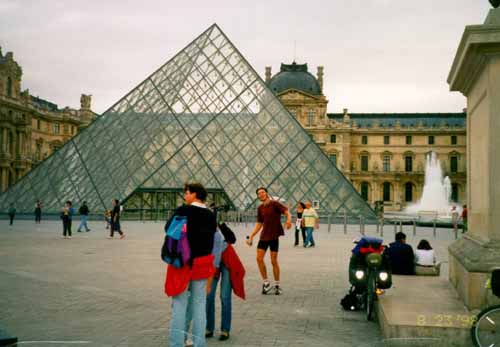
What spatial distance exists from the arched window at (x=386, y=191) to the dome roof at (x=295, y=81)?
13941 mm

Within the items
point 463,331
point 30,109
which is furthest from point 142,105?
point 30,109

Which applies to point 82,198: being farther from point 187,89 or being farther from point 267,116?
point 267,116

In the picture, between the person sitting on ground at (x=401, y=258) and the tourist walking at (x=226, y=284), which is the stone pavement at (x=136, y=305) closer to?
the tourist walking at (x=226, y=284)

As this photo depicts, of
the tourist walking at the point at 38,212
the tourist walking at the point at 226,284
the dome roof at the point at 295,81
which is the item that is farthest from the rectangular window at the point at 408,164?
the tourist walking at the point at 226,284

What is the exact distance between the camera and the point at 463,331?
13.3 feet

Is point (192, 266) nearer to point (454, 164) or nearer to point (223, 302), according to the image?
point (223, 302)

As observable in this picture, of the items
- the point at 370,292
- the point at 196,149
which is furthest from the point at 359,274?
the point at 196,149

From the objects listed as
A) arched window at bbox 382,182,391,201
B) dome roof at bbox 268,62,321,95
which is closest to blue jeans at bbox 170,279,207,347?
dome roof at bbox 268,62,321,95

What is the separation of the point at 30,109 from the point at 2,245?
5111 centimetres

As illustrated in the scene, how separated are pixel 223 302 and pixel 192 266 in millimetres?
975

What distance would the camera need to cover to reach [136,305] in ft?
20.2

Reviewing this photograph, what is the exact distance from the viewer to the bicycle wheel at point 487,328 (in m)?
3.65

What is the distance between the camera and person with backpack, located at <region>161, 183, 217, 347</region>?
400 cm

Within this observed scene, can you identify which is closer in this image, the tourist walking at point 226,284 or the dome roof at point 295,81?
the tourist walking at point 226,284
